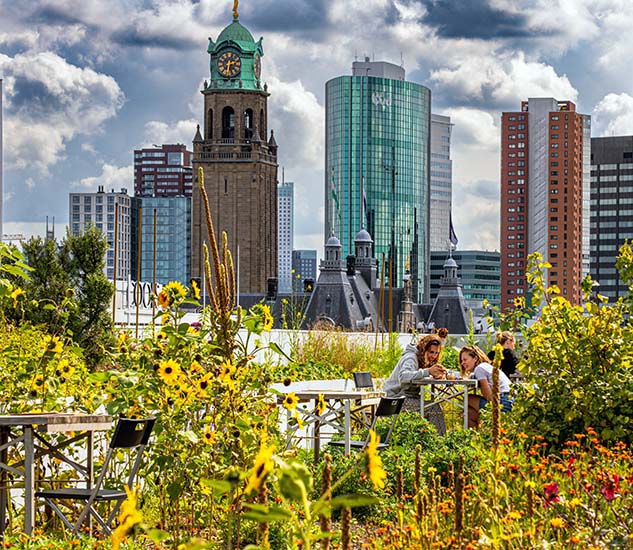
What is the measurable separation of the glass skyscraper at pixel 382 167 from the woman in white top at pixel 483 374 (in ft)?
496

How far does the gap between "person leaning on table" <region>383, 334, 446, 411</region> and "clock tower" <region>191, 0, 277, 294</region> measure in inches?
4226

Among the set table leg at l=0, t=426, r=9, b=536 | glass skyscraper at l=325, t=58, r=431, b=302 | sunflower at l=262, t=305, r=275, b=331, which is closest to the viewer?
table leg at l=0, t=426, r=9, b=536

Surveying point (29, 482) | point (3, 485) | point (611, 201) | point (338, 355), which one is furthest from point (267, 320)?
point (611, 201)

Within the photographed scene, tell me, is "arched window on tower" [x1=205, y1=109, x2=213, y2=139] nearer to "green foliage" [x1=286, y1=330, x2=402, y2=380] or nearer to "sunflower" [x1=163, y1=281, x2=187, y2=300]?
"green foliage" [x1=286, y1=330, x2=402, y2=380]

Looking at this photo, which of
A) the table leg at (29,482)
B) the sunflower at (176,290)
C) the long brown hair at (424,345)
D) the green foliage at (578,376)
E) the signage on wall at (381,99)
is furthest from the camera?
the signage on wall at (381,99)

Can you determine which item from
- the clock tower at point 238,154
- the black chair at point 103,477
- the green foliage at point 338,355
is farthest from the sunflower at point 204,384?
the clock tower at point 238,154

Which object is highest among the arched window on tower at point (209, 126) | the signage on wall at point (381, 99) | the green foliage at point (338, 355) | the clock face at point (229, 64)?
the signage on wall at point (381, 99)

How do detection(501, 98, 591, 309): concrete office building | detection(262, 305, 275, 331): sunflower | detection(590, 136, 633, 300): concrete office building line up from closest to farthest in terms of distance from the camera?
detection(262, 305, 275, 331): sunflower → detection(501, 98, 591, 309): concrete office building → detection(590, 136, 633, 300): concrete office building

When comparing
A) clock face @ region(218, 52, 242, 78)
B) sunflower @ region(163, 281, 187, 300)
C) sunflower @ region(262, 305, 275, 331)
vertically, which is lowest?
sunflower @ region(262, 305, 275, 331)

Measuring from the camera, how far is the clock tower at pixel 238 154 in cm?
11862

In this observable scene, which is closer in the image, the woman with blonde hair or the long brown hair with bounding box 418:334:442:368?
the long brown hair with bounding box 418:334:442:368

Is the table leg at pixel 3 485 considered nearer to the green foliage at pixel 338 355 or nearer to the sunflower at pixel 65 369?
the sunflower at pixel 65 369

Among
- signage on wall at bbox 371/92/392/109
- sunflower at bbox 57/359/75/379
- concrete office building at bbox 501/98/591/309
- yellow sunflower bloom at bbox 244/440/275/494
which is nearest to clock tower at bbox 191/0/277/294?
concrete office building at bbox 501/98/591/309

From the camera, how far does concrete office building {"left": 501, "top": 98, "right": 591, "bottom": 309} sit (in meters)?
141
